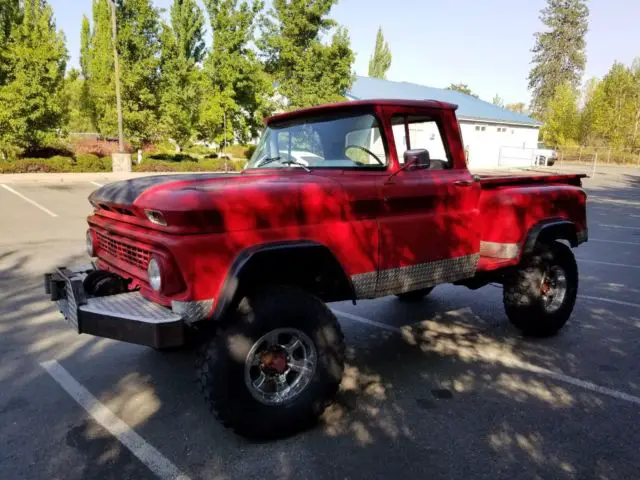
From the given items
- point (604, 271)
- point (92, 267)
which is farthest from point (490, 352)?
point (604, 271)

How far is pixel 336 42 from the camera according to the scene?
28.6 m

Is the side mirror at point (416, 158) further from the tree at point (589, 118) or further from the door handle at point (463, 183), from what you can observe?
the tree at point (589, 118)

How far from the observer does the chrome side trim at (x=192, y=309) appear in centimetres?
271

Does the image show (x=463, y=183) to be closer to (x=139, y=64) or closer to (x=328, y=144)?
Result: (x=328, y=144)

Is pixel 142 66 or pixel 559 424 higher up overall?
pixel 142 66

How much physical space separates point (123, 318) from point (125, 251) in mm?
716

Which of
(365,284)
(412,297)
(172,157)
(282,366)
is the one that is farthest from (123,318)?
(172,157)

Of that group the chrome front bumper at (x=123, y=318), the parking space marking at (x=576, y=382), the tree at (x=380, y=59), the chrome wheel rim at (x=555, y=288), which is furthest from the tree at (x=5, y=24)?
the tree at (x=380, y=59)

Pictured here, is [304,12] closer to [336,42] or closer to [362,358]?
[336,42]

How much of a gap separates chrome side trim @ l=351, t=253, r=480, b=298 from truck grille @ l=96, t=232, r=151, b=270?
132 cm

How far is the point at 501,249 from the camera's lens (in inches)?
168

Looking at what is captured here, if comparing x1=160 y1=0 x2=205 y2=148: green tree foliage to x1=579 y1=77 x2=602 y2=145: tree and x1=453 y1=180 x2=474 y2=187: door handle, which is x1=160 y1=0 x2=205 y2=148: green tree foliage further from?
x1=579 y1=77 x2=602 y2=145: tree

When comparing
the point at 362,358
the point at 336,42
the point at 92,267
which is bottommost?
the point at 362,358

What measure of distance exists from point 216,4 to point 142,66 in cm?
540
